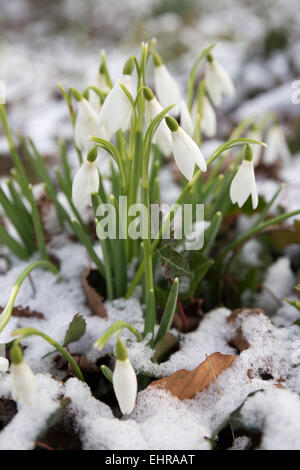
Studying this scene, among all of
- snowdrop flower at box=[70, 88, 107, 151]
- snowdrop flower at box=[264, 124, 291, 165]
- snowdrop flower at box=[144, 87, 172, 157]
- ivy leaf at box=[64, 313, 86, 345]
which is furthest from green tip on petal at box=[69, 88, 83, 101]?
snowdrop flower at box=[264, 124, 291, 165]

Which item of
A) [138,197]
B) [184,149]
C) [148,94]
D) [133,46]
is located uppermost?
[133,46]

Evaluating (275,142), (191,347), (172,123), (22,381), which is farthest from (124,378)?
(275,142)

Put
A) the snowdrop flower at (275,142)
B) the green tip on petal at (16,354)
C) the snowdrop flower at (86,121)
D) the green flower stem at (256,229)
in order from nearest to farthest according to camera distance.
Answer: the green tip on petal at (16,354) < the snowdrop flower at (86,121) < the green flower stem at (256,229) < the snowdrop flower at (275,142)

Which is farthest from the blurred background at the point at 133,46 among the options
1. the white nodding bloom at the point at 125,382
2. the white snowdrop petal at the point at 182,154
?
the white nodding bloom at the point at 125,382

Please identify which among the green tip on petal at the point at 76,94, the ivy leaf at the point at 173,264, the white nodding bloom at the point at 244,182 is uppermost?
the green tip on petal at the point at 76,94

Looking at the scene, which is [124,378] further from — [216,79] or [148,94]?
[216,79]

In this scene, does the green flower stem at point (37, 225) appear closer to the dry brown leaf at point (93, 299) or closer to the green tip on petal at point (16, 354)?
the dry brown leaf at point (93, 299)

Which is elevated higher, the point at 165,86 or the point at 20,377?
the point at 165,86

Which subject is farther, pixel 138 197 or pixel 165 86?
pixel 138 197
